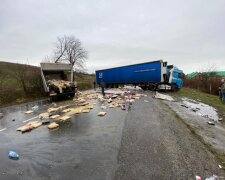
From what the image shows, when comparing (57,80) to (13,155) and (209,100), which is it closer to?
(13,155)

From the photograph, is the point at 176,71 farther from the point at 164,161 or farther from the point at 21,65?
Answer: the point at 164,161

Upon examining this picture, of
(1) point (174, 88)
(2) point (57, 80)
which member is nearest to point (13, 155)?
(2) point (57, 80)

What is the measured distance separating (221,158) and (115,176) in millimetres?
2862

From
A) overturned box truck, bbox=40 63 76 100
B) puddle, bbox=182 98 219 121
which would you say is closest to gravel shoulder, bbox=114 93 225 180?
puddle, bbox=182 98 219 121

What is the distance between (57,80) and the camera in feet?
57.9

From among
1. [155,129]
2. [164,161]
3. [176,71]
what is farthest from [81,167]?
[176,71]

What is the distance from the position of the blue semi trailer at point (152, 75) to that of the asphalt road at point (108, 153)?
11.5m

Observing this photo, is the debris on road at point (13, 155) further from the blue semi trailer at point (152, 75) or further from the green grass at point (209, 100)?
the green grass at point (209, 100)

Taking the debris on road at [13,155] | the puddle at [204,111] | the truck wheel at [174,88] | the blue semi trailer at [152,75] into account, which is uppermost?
the blue semi trailer at [152,75]

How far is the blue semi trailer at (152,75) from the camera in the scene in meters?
20.6

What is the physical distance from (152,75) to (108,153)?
16.9 metres

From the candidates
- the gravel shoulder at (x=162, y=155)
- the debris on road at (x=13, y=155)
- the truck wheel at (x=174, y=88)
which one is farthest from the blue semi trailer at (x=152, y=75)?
the debris on road at (x=13, y=155)

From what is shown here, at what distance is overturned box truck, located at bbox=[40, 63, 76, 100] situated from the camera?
52.4 ft

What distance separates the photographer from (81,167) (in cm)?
441
